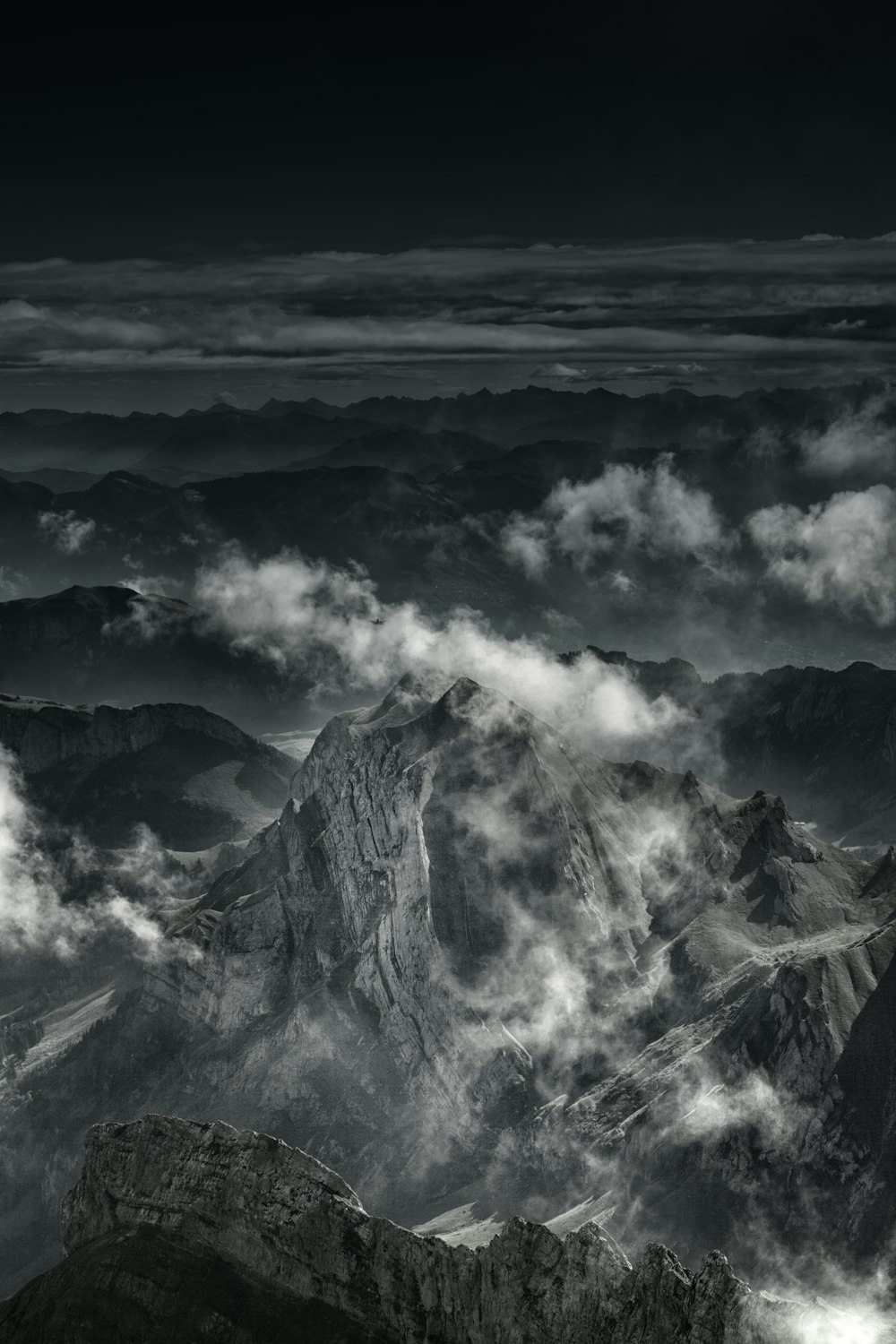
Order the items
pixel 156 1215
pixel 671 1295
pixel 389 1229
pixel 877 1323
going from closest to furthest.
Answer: pixel 671 1295
pixel 389 1229
pixel 156 1215
pixel 877 1323

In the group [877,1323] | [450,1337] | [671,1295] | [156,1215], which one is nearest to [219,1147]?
[156,1215]

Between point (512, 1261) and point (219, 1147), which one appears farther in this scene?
point (219, 1147)

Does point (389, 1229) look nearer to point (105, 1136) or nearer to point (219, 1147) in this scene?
point (219, 1147)

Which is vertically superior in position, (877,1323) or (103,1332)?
(103,1332)

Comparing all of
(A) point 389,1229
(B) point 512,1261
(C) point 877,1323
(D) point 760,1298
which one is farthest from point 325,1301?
(C) point 877,1323

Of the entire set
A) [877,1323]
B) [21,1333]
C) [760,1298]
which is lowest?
[877,1323]

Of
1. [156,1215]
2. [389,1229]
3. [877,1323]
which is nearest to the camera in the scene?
[389,1229]

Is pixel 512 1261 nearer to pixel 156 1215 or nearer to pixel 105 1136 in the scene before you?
pixel 156 1215
